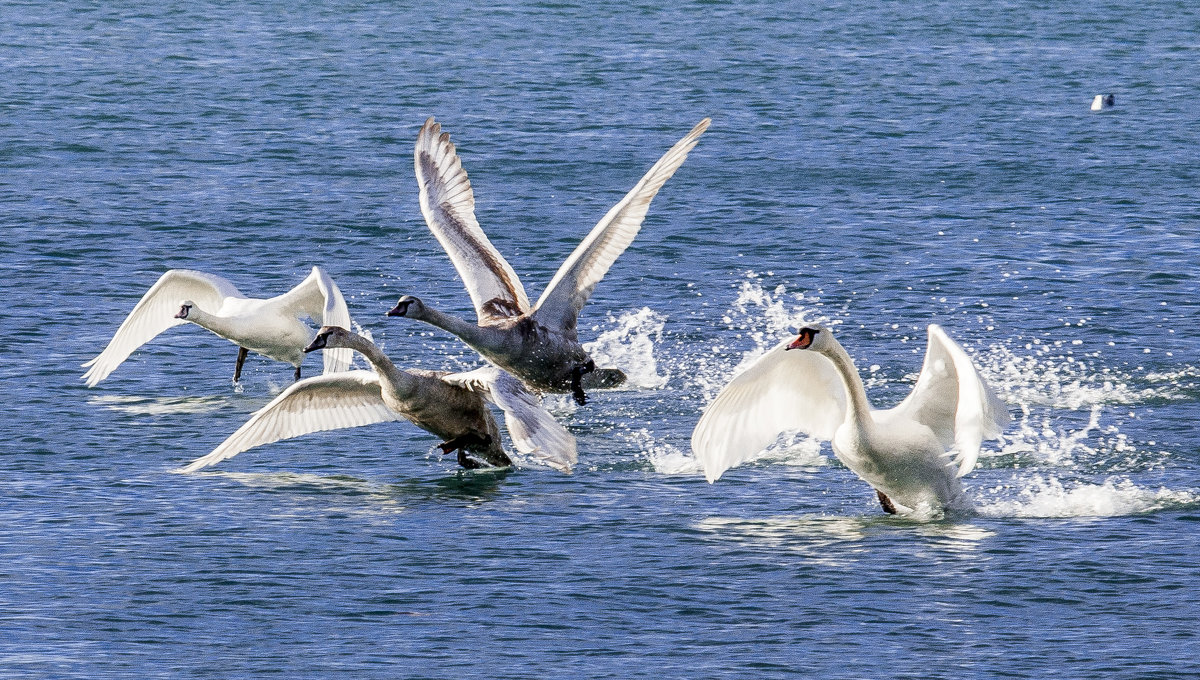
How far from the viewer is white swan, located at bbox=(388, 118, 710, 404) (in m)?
15.3

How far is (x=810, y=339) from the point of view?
40.5ft

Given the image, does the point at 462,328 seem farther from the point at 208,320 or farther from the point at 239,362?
the point at 239,362

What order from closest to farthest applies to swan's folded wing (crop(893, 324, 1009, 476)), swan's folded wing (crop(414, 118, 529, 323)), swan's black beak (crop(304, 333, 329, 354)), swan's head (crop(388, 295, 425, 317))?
swan's folded wing (crop(893, 324, 1009, 476)), swan's black beak (crop(304, 333, 329, 354)), swan's head (crop(388, 295, 425, 317)), swan's folded wing (crop(414, 118, 529, 323))

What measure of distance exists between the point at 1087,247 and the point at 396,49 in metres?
20.1

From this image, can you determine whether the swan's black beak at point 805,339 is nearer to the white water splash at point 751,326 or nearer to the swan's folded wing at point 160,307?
the white water splash at point 751,326

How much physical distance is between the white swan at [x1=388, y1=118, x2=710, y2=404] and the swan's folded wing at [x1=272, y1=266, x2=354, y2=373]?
3.48 ft

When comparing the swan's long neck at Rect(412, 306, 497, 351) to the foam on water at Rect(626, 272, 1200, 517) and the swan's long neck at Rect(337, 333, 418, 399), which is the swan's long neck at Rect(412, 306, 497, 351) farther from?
the foam on water at Rect(626, 272, 1200, 517)

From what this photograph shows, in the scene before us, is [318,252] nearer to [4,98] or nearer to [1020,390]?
[1020,390]

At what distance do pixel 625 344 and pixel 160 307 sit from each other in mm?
4219

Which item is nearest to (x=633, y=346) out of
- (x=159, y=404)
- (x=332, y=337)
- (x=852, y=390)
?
(x=332, y=337)

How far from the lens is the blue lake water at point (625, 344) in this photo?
→ 444 inches

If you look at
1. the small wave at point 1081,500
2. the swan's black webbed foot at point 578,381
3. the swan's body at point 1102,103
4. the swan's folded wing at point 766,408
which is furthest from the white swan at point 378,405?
the swan's body at point 1102,103

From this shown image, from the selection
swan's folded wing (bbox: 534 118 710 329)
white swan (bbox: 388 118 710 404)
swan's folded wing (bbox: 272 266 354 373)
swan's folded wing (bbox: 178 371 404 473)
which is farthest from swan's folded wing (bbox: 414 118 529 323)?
swan's folded wing (bbox: 178 371 404 473)

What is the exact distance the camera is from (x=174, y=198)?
1013 inches
